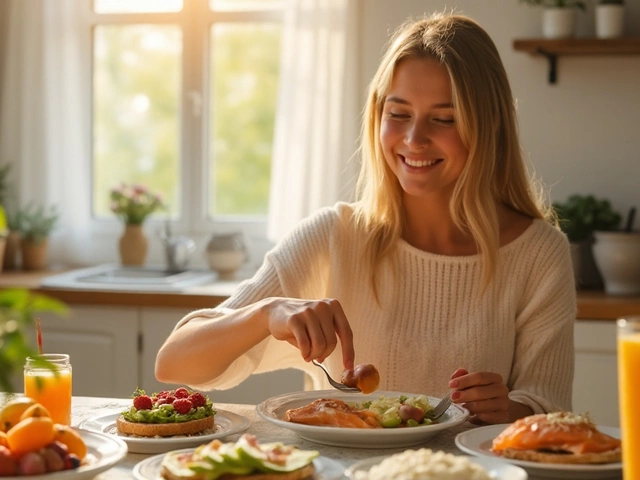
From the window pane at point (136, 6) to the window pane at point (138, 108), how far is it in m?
0.07

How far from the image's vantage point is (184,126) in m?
3.93

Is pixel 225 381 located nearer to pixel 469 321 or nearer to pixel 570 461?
pixel 469 321

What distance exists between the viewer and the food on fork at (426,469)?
102cm

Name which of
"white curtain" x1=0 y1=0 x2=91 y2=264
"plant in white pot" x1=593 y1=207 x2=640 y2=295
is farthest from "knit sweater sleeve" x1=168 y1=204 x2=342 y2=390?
"white curtain" x1=0 y1=0 x2=91 y2=264

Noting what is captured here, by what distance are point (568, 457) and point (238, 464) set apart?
0.41 m

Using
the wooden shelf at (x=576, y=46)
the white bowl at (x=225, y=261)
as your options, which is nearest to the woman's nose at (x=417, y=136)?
the wooden shelf at (x=576, y=46)

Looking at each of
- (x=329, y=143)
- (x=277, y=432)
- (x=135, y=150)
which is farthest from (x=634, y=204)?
(x=277, y=432)

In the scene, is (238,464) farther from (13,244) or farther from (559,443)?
(13,244)

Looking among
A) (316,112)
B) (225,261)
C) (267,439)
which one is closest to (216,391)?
(225,261)

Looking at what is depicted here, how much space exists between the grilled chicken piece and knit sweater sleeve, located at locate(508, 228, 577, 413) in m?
0.50

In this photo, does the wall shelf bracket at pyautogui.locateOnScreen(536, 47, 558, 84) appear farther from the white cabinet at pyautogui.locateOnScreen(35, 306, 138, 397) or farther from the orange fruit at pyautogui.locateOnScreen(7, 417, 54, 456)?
the orange fruit at pyautogui.locateOnScreen(7, 417, 54, 456)

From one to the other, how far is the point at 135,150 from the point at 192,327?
2399 mm

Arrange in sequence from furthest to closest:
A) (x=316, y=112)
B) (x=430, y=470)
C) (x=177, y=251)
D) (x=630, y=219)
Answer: (x=177, y=251), (x=316, y=112), (x=630, y=219), (x=430, y=470)

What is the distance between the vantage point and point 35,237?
12.4 ft
